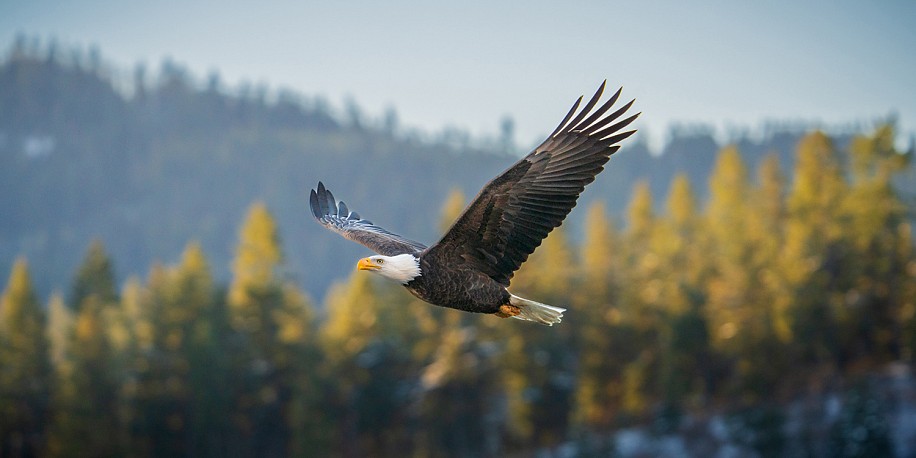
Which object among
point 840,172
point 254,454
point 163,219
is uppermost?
point 163,219

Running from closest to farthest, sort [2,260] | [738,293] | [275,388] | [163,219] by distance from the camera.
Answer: [275,388] → [738,293] → [2,260] → [163,219]

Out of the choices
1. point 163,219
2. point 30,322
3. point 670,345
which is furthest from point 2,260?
point 670,345

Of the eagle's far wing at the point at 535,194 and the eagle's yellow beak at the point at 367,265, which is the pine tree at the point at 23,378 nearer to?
the eagle's yellow beak at the point at 367,265

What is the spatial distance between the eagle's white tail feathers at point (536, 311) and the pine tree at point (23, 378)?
1250 inches

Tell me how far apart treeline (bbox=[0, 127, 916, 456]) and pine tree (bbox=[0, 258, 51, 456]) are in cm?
8

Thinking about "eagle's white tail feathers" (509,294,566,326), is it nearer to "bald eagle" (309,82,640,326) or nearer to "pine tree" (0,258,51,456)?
"bald eagle" (309,82,640,326)

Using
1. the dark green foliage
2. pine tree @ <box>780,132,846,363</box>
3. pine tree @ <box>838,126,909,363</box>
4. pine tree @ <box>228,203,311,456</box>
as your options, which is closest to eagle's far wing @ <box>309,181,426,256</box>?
pine tree @ <box>228,203,311,456</box>

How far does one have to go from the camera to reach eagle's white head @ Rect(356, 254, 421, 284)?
34.3 feet

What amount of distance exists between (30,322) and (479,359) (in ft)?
57.4

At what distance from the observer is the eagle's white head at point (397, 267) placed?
10.4m

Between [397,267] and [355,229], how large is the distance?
294 centimetres

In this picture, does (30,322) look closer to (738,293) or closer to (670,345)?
(670,345)

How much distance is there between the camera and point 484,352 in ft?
122

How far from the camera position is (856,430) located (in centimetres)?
3534
